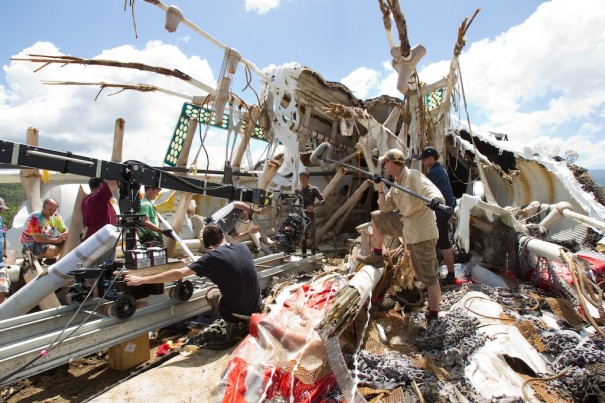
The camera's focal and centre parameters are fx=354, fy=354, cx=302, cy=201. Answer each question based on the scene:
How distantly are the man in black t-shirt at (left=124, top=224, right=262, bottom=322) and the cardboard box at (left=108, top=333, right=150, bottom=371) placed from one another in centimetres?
Result: 86

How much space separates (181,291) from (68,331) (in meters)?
1.15

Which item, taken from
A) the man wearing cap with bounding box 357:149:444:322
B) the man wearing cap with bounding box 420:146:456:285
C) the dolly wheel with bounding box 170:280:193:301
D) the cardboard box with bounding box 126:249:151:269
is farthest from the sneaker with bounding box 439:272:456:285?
the cardboard box with bounding box 126:249:151:269

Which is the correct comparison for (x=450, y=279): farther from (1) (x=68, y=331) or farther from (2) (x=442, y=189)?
(1) (x=68, y=331)

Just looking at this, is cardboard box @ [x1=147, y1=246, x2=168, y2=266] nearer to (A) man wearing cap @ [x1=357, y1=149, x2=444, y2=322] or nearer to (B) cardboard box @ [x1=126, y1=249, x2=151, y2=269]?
(B) cardboard box @ [x1=126, y1=249, x2=151, y2=269]

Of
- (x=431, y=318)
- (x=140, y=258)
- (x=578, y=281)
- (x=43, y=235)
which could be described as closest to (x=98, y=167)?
(x=140, y=258)

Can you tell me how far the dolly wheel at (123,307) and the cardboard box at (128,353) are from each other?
0.47m

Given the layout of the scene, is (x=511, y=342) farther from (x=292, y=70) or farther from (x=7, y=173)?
(x=7, y=173)

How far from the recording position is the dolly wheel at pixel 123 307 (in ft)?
10.8

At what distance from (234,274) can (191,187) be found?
1.05 m

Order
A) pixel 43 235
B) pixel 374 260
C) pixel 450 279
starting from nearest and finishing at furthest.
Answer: pixel 374 260, pixel 450 279, pixel 43 235

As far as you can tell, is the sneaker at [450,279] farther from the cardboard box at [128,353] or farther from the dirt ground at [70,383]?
the cardboard box at [128,353]

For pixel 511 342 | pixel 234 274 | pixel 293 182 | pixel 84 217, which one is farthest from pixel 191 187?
pixel 293 182

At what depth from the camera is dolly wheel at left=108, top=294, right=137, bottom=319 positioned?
3.29 metres

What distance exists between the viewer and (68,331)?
3.11m
